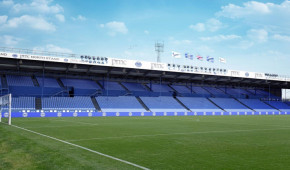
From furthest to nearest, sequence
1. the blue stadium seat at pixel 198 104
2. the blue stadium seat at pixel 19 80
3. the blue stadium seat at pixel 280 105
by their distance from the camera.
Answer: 1. the blue stadium seat at pixel 280 105
2. the blue stadium seat at pixel 198 104
3. the blue stadium seat at pixel 19 80

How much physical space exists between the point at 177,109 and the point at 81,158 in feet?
159

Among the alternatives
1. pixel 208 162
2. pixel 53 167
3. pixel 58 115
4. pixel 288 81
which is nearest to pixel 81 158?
pixel 53 167

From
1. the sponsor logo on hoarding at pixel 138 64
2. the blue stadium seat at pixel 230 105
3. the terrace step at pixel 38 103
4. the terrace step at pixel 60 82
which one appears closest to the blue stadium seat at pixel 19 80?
the terrace step at pixel 38 103

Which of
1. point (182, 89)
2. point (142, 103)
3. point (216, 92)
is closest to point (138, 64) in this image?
point (142, 103)

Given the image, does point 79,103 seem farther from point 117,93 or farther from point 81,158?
point 81,158

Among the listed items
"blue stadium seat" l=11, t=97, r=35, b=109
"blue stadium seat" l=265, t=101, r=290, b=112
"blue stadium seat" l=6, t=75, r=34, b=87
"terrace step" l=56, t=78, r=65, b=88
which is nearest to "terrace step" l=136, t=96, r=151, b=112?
"terrace step" l=56, t=78, r=65, b=88

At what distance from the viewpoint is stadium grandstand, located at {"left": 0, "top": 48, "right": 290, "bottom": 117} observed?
46.5 m

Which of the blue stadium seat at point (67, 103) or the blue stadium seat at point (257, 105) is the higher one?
the blue stadium seat at point (67, 103)

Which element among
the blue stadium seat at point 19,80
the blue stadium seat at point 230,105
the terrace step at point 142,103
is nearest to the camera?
the blue stadium seat at point 19,80

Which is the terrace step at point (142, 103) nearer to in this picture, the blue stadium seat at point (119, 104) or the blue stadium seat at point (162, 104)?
the blue stadium seat at point (162, 104)

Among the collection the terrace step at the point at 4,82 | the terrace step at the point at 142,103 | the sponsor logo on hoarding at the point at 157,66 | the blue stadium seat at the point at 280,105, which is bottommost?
the blue stadium seat at the point at 280,105

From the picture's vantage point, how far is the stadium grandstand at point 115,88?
46.5 m

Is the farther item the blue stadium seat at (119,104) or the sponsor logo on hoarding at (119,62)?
the blue stadium seat at (119,104)

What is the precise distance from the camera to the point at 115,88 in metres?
59.4
